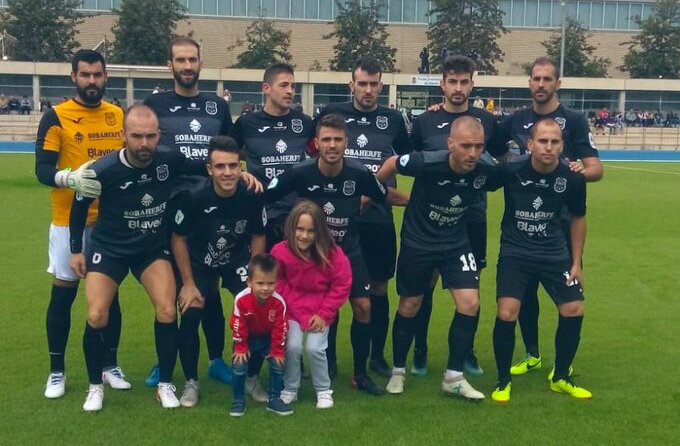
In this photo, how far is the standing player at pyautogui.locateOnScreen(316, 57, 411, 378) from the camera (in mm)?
5730

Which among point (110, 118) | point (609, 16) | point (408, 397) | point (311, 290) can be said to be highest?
point (609, 16)

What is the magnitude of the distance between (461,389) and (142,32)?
49.6m

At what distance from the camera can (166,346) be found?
198 inches

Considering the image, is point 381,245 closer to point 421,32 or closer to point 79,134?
point 79,134

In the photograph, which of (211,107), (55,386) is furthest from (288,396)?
(211,107)

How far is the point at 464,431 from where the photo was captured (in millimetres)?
4637

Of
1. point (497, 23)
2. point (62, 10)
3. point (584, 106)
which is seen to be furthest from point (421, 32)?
point (62, 10)

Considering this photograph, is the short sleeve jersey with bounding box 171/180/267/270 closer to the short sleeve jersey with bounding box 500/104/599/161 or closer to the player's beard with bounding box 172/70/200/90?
the player's beard with bounding box 172/70/200/90

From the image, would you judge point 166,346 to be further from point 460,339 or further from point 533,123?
point 533,123

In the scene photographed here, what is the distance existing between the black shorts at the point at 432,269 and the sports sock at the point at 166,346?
167 cm

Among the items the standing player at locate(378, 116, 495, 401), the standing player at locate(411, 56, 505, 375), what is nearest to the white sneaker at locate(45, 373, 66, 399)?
the standing player at locate(378, 116, 495, 401)

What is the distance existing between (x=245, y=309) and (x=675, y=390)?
3.12m

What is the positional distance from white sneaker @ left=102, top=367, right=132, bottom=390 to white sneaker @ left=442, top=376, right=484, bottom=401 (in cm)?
228

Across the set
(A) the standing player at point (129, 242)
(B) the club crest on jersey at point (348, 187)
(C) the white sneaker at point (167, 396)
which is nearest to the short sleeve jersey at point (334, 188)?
(B) the club crest on jersey at point (348, 187)
